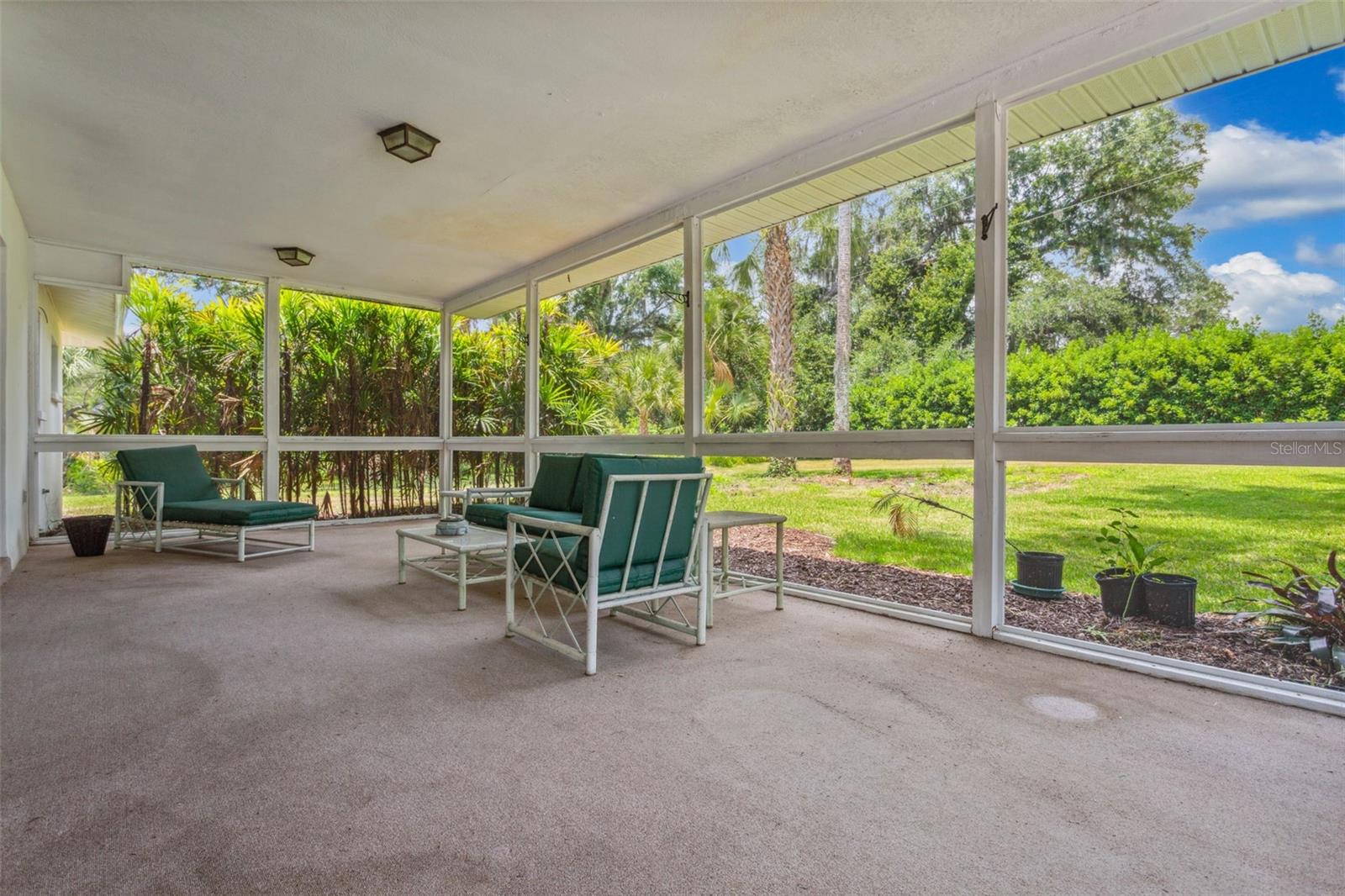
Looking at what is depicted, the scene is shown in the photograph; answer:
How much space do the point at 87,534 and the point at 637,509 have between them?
5061 millimetres

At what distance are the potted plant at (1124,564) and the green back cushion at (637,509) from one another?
2.06 meters

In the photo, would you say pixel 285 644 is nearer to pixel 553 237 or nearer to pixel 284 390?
pixel 553 237

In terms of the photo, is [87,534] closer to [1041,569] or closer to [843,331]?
[843,331]

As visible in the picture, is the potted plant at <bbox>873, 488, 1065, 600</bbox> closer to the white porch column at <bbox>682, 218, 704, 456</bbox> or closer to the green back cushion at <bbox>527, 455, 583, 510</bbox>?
the white porch column at <bbox>682, 218, 704, 456</bbox>

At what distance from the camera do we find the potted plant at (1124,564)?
10.1 feet

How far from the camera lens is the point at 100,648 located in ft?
9.55

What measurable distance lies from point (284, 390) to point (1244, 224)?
8052 mm

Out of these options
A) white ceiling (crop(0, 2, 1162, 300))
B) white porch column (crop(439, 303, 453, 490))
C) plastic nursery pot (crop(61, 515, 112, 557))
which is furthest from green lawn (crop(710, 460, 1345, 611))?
plastic nursery pot (crop(61, 515, 112, 557))

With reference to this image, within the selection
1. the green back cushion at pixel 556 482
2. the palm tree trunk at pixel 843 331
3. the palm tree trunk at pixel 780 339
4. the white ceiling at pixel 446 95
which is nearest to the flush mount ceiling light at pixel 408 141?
the white ceiling at pixel 446 95

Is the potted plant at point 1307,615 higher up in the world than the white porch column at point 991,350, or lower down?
lower down

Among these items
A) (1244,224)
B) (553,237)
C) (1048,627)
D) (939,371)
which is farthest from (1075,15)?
(553,237)

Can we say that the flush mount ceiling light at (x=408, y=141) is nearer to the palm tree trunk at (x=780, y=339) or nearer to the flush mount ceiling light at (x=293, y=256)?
the palm tree trunk at (x=780, y=339)

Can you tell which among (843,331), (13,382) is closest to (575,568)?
(843,331)

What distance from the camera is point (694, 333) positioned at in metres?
4.82
